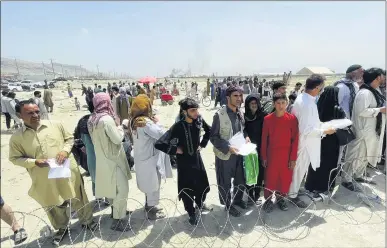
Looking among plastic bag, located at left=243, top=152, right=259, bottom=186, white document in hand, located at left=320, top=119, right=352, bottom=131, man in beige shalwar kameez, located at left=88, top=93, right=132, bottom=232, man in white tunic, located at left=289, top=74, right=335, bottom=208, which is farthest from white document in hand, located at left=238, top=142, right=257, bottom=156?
man in beige shalwar kameez, located at left=88, top=93, right=132, bottom=232

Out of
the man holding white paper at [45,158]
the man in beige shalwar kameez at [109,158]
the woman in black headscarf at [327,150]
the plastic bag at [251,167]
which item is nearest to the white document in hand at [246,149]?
the plastic bag at [251,167]

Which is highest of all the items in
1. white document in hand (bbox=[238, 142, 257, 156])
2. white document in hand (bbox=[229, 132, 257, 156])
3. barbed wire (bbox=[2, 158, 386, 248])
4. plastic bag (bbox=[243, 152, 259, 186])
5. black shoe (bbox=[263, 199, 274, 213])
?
white document in hand (bbox=[229, 132, 257, 156])

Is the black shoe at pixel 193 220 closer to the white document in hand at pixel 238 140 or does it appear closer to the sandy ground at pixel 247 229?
the sandy ground at pixel 247 229

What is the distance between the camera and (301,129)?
3590 mm

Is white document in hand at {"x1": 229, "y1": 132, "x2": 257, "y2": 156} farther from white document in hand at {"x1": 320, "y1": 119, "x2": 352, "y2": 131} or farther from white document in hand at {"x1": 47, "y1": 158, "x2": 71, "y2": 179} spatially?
white document in hand at {"x1": 47, "y1": 158, "x2": 71, "y2": 179}

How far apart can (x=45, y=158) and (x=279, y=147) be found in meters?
3.08

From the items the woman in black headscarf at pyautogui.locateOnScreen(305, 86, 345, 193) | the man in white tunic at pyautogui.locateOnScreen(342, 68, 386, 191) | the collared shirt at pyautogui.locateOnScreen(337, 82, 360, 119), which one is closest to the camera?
the woman in black headscarf at pyautogui.locateOnScreen(305, 86, 345, 193)

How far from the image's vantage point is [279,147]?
11.7 feet

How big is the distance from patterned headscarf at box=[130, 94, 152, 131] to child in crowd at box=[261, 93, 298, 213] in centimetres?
168

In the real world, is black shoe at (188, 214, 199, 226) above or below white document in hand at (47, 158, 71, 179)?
below

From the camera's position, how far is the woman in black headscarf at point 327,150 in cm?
384

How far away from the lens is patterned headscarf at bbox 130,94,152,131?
3351mm

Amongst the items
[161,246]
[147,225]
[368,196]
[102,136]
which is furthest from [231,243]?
[368,196]

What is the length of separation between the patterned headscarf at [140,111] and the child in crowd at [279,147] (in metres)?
1.68
